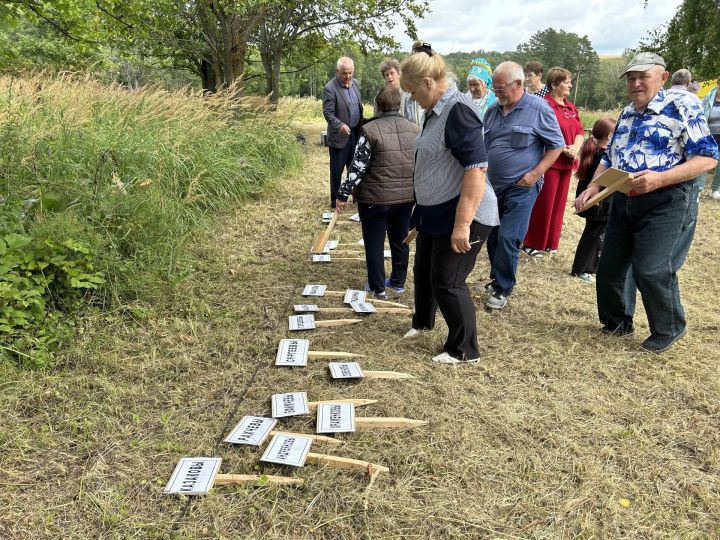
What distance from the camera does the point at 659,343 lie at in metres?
3.40

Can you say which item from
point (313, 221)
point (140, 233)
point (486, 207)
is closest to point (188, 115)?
point (313, 221)

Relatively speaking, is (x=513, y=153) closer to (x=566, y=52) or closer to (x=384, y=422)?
(x=384, y=422)

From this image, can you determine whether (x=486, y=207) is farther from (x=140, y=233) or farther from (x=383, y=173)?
(x=140, y=233)

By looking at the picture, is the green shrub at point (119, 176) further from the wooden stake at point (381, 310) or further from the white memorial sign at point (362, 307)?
the white memorial sign at point (362, 307)

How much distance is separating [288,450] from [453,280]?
4.43ft

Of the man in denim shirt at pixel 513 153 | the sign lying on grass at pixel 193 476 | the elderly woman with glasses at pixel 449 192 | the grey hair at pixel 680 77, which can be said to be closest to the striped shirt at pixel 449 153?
the elderly woman with glasses at pixel 449 192

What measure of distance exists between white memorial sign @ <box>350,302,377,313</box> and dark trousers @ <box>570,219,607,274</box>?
2193mm

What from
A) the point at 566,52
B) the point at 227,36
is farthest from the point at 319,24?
the point at 566,52

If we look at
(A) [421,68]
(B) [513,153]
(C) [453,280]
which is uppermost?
(A) [421,68]

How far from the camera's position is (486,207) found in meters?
2.93

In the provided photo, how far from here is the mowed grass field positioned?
2057mm

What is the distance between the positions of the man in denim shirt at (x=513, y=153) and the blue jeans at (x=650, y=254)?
687 millimetres

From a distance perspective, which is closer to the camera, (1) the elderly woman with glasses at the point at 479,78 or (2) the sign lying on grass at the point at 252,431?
(2) the sign lying on grass at the point at 252,431

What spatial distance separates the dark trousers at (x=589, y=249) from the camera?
473 centimetres
